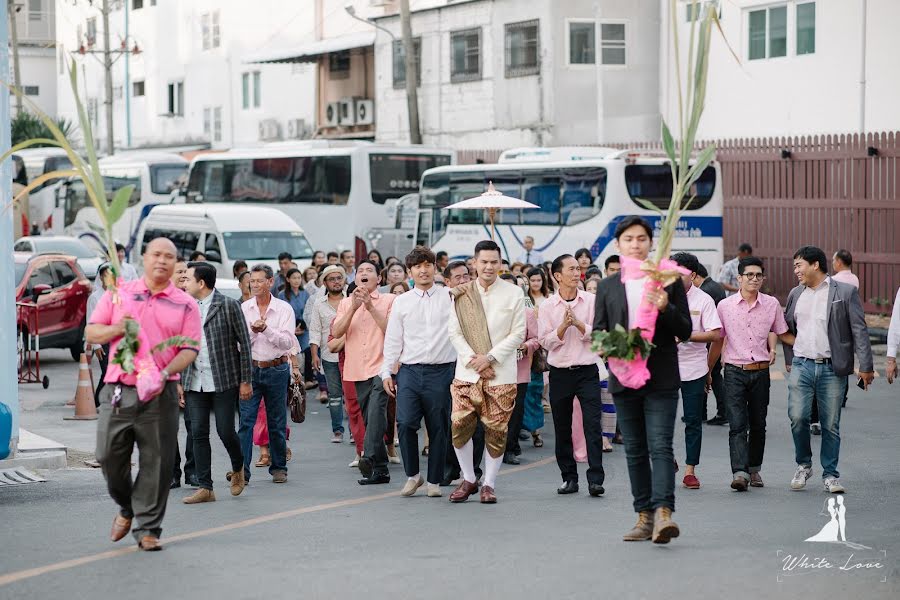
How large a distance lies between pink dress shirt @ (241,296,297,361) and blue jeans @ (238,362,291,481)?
0.13 meters

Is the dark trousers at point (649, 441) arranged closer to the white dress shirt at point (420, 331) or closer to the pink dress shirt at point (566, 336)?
the pink dress shirt at point (566, 336)

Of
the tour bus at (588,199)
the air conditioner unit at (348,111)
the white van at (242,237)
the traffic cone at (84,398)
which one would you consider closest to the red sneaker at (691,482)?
the traffic cone at (84,398)

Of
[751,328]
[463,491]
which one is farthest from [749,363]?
[463,491]

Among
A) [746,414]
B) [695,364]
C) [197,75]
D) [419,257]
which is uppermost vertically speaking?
[197,75]

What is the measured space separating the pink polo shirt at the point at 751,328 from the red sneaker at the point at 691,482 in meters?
0.93

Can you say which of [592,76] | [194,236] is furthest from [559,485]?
[592,76]

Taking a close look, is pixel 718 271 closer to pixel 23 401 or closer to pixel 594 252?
pixel 594 252

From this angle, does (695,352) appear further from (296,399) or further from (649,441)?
(296,399)

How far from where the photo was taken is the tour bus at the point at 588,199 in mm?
25797

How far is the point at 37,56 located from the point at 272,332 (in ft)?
193

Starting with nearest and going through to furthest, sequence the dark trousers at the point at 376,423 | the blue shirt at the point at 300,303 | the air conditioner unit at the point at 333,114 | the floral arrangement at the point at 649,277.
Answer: the floral arrangement at the point at 649,277, the dark trousers at the point at 376,423, the blue shirt at the point at 300,303, the air conditioner unit at the point at 333,114

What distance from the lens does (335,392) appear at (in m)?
13.8

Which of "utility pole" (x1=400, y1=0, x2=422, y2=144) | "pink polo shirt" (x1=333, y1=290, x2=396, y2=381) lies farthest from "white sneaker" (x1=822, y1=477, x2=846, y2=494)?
"utility pole" (x1=400, y1=0, x2=422, y2=144)

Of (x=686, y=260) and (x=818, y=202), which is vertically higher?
(x=818, y=202)
